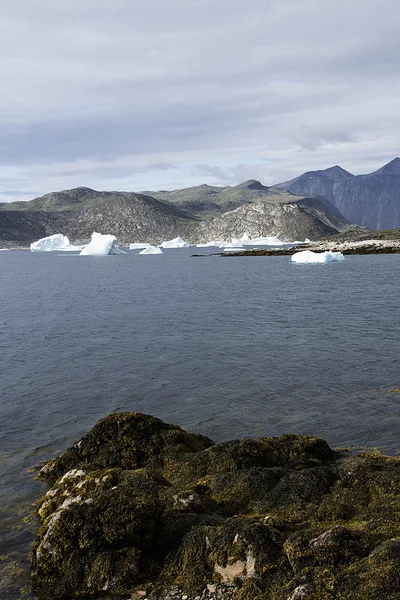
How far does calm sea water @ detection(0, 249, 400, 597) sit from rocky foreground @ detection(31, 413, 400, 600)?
2.15m

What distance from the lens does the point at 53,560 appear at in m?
9.65

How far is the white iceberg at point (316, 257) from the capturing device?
12197cm

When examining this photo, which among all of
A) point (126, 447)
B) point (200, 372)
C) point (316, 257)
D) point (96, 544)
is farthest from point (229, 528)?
point (316, 257)

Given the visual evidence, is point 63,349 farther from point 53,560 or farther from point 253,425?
point 53,560

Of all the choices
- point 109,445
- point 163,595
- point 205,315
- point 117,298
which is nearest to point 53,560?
point 163,595

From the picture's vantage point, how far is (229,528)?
9195 mm

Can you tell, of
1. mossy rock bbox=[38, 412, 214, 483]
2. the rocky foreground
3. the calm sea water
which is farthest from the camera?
the calm sea water

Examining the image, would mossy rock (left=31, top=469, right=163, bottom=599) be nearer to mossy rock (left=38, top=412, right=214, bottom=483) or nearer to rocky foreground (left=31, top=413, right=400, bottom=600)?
rocky foreground (left=31, top=413, right=400, bottom=600)

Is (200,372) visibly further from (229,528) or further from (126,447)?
(229,528)

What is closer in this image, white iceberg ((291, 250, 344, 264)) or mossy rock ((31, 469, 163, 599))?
mossy rock ((31, 469, 163, 599))

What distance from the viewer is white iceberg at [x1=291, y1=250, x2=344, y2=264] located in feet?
400

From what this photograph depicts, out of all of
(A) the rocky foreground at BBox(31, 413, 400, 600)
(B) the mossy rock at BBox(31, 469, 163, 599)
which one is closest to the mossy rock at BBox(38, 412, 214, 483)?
(A) the rocky foreground at BBox(31, 413, 400, 600)

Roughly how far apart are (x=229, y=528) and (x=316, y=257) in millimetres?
119539

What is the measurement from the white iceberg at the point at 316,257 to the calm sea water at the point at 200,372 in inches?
2757
